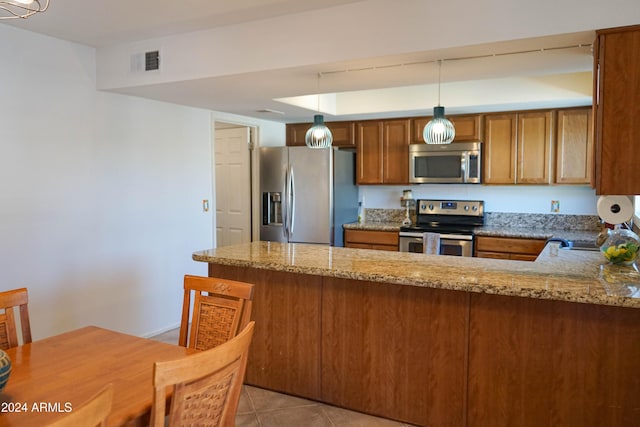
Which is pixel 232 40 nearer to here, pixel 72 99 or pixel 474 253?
pixel 72 99

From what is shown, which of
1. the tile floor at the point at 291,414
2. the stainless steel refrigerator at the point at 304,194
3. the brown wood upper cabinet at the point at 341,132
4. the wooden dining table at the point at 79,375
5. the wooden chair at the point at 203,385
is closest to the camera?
the wooden chair at the point at 203,385

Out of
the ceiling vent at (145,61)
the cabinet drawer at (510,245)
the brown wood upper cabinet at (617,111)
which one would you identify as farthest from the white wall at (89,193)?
the brown wood upper cabinet at (617,111)

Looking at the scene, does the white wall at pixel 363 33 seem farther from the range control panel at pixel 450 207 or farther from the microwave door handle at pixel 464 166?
the range control panel at pixel 450 207

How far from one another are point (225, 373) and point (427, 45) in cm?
196

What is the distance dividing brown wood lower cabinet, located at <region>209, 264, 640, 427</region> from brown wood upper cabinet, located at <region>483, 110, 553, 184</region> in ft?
8.96

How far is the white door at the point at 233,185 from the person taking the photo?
18.1 ft

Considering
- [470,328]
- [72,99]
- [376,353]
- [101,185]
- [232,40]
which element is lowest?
[376,353]

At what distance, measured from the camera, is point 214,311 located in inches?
83.8

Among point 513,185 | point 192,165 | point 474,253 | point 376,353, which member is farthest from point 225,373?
point 513,185

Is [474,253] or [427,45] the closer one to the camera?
[427,45]

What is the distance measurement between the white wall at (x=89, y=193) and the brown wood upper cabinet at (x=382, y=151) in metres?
1.83

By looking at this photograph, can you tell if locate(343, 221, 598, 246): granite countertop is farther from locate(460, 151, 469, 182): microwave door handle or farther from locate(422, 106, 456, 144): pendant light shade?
locate(422, 106, 456, 144): pendant light shade

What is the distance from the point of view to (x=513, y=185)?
4871 millimetres

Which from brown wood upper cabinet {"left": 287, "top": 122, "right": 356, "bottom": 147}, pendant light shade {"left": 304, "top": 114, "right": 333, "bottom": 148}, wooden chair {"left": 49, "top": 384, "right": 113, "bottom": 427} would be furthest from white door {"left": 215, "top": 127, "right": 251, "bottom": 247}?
wooden chair {"left": 49, "top": 384, "right": 113, "bottom": 427}
